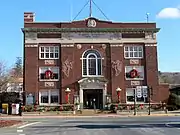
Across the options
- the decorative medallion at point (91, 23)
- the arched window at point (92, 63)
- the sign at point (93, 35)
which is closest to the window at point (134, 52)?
the sign at point (93, 35)

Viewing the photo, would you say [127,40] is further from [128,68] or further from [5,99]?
[5,99]

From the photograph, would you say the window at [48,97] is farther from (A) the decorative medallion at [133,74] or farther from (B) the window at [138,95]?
(A) the decorative medallion at [133,74]

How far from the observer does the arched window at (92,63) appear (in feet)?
198

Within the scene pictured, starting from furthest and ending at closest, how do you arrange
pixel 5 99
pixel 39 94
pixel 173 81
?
1. pixel 173 81
2. pixel 5 99
3. pixel 39 94

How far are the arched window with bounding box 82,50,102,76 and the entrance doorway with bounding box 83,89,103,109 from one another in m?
2.75

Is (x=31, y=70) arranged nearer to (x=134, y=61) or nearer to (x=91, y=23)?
(x=91, y=23)

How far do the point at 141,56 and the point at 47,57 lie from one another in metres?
14.7

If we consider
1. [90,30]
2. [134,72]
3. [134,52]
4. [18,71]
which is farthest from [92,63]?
[18,71]

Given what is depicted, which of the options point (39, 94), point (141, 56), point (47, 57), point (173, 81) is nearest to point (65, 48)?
point (47, 57)

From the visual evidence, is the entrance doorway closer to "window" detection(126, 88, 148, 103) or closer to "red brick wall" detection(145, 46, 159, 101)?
"window" detection(126, 88, 148, 103)

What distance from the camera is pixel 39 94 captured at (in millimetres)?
59125

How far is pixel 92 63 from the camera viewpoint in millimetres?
60594

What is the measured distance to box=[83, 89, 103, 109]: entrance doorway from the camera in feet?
198

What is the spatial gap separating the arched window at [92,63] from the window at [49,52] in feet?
A: 14.3
